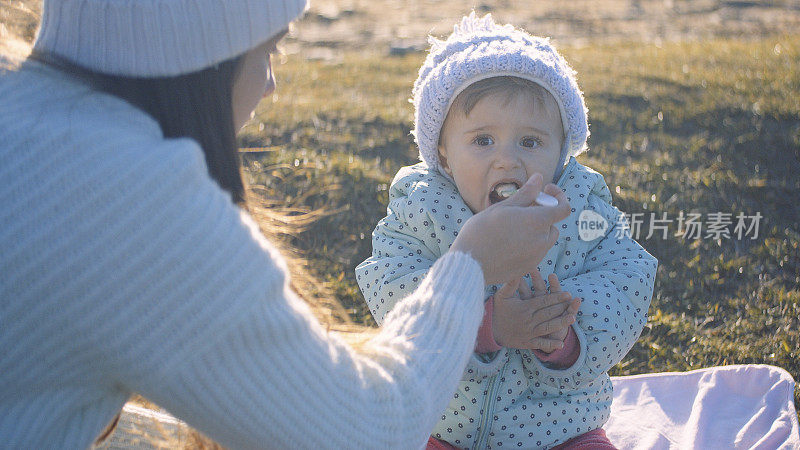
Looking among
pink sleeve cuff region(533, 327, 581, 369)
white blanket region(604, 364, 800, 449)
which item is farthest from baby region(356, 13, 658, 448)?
white blanket region(604, 364, 800, 449)

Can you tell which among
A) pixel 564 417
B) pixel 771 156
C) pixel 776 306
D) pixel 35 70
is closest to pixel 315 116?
pixel 771 156

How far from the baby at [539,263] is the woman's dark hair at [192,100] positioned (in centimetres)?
92

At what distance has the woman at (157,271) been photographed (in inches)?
53.4

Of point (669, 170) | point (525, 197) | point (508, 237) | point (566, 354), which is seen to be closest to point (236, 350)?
point (508, 237)

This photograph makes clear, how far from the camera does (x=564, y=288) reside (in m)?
2.45

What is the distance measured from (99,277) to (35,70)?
1.72ft

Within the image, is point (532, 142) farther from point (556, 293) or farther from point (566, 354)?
point (566, 354)

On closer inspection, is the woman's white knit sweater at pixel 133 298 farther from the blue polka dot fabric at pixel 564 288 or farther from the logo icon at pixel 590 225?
the logo icon at pixel 590 225

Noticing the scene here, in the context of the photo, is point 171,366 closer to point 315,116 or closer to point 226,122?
point 226,122

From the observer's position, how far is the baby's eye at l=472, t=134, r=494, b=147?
2.51 m

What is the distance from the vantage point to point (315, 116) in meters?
6.15

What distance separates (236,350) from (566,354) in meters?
1.26

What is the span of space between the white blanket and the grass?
0.14 m

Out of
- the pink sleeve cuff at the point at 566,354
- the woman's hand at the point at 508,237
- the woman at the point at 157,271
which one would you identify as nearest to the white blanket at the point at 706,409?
the pink sleeve cuff at the point at 566,354
